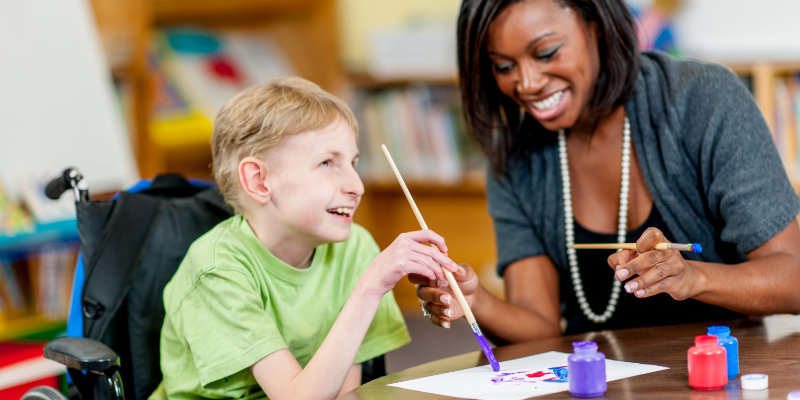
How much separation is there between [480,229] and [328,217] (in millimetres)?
2045

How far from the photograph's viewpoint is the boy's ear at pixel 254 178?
1155 millimetres

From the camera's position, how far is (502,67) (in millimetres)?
1345

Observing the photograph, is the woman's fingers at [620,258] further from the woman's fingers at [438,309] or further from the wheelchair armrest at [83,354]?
the wheelchair armrest at [83,354]

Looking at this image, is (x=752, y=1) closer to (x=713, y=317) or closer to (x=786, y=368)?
(x=713, y=317)

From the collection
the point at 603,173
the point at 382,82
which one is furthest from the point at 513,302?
the point at 382,82

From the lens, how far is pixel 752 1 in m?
2.54

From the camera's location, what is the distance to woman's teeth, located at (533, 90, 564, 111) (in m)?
1.33

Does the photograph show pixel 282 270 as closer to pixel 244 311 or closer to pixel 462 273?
pixel 244 311

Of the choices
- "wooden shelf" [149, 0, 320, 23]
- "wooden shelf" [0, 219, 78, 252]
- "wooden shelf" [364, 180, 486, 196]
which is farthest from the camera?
"wooden shelf" [364, 180, 486, 196]

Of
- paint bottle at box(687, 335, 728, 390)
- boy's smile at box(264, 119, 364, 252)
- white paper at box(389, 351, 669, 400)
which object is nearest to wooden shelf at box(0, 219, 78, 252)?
boy's smile at box(264, 119, 364, 252)

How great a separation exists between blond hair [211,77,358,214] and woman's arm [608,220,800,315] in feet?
1.66

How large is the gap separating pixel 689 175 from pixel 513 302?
40cm

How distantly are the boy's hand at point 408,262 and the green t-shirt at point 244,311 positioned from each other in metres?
0.18

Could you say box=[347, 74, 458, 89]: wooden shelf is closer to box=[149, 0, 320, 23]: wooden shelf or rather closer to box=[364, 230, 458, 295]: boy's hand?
box=[149, 0, 320, 23]: wooden shelf
